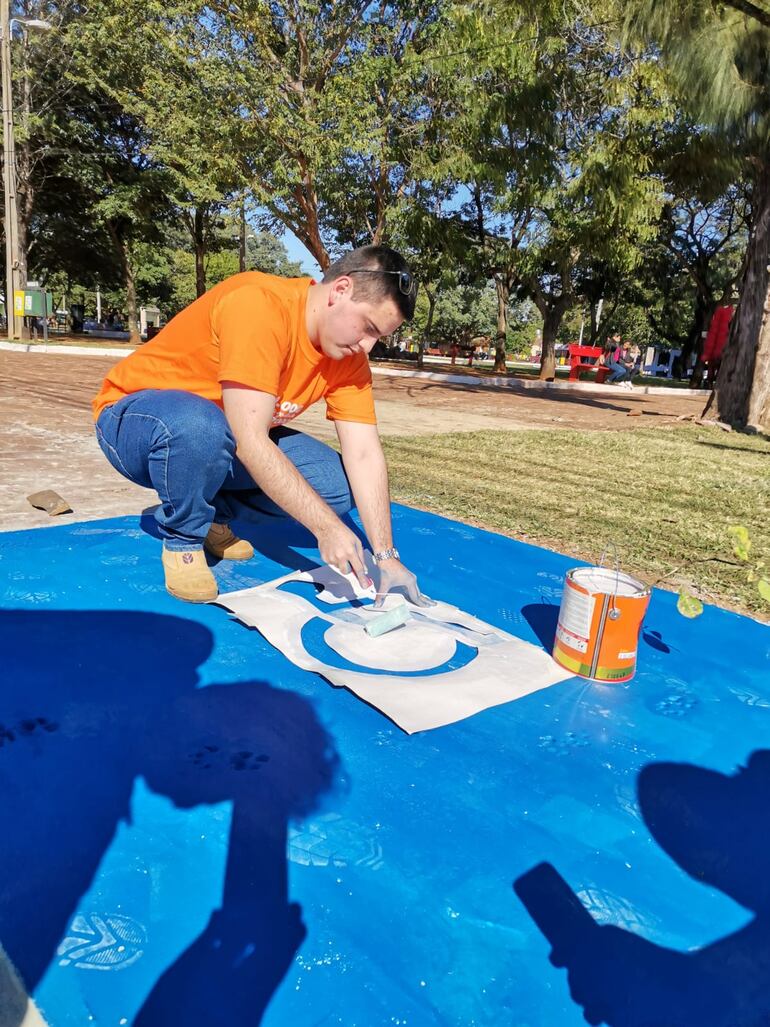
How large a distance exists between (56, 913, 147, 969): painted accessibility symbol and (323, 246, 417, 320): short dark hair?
1.59 meters

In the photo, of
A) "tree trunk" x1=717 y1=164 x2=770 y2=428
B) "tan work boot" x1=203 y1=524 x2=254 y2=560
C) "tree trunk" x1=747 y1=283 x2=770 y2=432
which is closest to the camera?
"tan work boot" x1=203 y1=524 x2=254 y2=560

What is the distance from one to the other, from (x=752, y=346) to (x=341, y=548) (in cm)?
865

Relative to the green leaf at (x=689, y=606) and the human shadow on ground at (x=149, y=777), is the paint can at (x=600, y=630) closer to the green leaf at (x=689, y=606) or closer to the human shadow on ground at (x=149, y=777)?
the green leaf at (x=689, y=606)

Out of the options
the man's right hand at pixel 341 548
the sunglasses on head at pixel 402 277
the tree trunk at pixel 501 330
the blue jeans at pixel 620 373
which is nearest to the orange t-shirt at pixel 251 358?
the sunglasses on head at pixel 402 277

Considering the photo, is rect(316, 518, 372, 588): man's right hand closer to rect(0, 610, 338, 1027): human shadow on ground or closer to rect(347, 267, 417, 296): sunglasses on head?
rect(0, 610, 338, 1027): human shadow on ground

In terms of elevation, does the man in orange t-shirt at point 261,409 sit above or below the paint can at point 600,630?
above

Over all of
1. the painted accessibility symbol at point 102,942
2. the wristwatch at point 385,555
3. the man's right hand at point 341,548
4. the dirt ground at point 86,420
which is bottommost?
the painted accessibility symbol at point 102,942

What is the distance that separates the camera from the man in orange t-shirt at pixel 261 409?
192cm

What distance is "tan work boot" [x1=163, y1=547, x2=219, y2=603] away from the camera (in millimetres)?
2248

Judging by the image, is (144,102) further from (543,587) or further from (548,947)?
(548,947)

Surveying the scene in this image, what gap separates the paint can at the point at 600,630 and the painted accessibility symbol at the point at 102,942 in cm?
128

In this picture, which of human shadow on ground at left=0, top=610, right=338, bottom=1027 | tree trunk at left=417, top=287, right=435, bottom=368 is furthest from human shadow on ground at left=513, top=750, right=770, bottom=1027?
tree trunk at left=417, top=287, right=435, bottom=368

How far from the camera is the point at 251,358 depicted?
1906mm

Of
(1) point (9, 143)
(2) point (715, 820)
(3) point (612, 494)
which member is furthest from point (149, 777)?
(1) point (9, 143)
